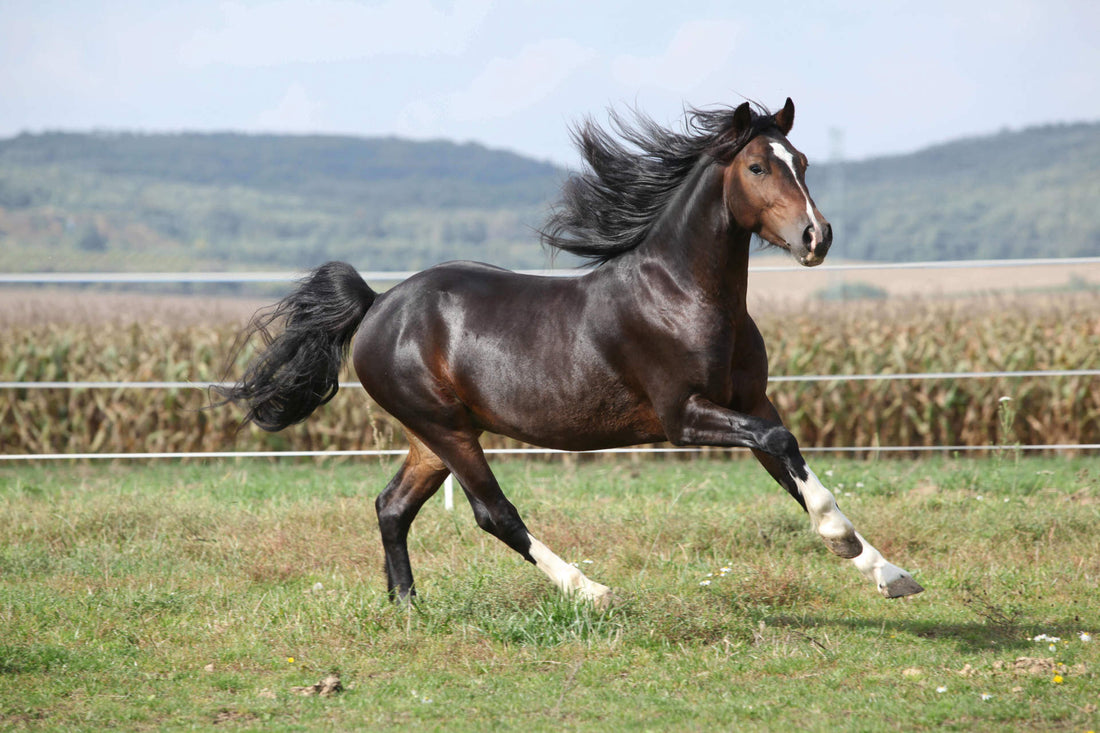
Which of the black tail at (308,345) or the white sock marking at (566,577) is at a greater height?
the black tail at (308,345)

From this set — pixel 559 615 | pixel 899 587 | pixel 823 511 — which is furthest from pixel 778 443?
pixel 559 615

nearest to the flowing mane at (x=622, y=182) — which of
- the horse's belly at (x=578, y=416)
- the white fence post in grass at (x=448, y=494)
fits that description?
the horse's belly at (x=578, y=416)

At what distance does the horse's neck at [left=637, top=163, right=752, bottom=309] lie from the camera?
4.49 metres

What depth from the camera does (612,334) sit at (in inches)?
184

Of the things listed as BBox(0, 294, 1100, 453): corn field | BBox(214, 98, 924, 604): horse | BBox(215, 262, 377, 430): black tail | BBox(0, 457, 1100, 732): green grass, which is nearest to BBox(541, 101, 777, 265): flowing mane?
BBox(214, 98, 924, 604): horse

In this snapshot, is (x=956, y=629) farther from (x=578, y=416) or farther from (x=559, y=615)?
(x=578, y=416)

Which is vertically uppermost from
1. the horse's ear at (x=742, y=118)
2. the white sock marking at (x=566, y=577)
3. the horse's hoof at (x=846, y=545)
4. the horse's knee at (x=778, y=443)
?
the horse's ear at (x=742, y=118)

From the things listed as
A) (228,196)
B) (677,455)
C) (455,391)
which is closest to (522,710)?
(455,391)

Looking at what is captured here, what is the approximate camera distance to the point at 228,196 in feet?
295

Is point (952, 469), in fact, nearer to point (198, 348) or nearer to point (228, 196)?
point (198, 348)

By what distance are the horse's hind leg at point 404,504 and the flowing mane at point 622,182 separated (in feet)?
4.08

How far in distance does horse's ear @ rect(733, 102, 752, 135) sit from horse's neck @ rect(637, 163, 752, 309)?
0.59 feet

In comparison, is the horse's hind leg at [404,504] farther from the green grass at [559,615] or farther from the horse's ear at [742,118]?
the horse's ear at [742,118]

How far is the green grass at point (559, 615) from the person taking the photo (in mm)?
3922
